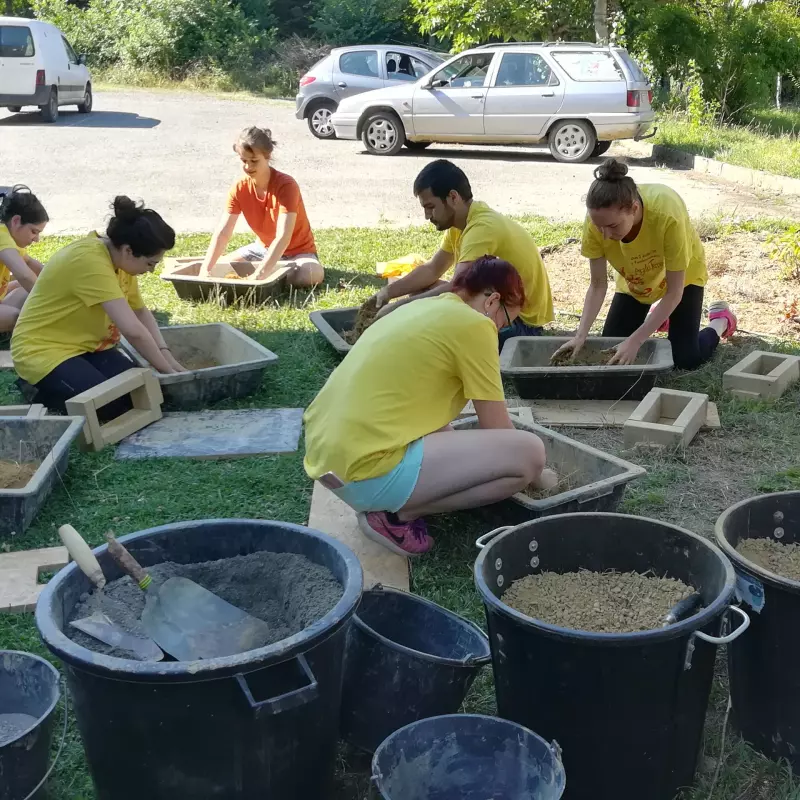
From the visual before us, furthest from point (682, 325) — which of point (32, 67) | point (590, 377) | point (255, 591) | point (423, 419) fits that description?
point (32, 67)

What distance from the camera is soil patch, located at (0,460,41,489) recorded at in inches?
154

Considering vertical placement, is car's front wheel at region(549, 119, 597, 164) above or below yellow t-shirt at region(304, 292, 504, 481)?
above

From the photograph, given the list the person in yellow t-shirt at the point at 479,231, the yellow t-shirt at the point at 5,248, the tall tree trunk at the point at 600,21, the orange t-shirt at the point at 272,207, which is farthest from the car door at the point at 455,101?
the yellow t-shirt at the point at 5,248

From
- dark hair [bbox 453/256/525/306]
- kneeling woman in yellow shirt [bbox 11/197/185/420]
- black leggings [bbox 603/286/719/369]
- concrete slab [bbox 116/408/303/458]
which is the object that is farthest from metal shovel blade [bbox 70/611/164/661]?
black leggings [bbox 603/286/719/369]

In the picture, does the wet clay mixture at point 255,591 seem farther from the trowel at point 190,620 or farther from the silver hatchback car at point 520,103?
the silver hatchback car at point 520,103

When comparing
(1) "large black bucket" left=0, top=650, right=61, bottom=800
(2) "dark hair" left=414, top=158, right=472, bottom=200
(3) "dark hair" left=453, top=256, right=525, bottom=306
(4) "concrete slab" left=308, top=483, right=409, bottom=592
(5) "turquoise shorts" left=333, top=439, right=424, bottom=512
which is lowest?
(4) "concrete slab" left=308, top=483, right=409, bottom=592

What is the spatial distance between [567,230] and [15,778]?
758 centimetres

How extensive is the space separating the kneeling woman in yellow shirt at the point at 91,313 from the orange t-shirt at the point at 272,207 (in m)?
2.04

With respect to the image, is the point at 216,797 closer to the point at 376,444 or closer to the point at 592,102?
the point at 376,444

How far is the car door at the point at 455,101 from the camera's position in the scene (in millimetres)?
13961

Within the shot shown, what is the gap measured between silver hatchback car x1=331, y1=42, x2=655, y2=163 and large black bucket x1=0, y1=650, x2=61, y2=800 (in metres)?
12.5

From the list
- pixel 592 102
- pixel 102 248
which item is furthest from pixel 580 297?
pixel 592 102

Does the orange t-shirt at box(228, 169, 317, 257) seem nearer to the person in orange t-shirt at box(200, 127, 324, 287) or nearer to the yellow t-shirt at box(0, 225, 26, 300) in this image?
the person in orange t-shirt at box(200, 127, 324, 287)

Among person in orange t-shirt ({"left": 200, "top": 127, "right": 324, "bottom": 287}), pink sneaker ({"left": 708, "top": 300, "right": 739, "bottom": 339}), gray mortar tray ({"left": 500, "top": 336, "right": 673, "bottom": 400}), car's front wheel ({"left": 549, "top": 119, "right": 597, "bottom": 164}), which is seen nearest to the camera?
gray mortar tray ({"left": 500, "top": 336, "right": 673, "bottom": 400})
